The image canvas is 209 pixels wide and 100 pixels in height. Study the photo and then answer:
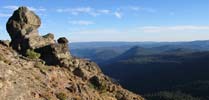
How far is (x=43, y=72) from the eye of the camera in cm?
5531

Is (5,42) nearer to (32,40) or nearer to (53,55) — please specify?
(32,40)

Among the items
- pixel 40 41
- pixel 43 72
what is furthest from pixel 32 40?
pixel 43 72

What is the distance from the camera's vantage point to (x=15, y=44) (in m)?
68.9

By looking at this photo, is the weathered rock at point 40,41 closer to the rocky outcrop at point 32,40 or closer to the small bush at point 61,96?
the rocky outcrop at point 32,40

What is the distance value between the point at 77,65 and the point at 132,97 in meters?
11.6

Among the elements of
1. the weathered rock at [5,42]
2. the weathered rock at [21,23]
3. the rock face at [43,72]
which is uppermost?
the weathered rock at [21,23]

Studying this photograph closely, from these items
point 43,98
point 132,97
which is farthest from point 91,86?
point 43,98

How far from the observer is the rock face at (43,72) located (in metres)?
46.4

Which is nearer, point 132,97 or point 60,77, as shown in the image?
point 60,77

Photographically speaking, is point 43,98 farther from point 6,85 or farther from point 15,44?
point 15,44

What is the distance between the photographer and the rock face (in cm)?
4641

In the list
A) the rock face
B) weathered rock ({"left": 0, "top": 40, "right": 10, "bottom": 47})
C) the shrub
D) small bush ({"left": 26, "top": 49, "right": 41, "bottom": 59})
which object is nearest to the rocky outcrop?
the rock face

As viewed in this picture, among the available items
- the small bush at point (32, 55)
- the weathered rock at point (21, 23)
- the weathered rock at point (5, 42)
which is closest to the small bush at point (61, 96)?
the small bush at point (32, 55)

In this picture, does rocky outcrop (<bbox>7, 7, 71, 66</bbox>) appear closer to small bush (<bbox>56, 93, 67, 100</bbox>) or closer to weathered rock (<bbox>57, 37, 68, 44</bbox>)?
weathered rock (<bbox>57, 37, 68, 44</bbox>)
